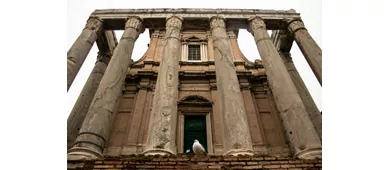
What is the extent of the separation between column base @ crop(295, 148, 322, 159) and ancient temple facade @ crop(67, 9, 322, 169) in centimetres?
2

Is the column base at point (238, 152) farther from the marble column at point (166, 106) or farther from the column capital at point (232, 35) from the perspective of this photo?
the column capital at point (232, 35)

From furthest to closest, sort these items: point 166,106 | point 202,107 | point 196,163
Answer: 1. point 202,107
2. point 166,106
3. point 196,163

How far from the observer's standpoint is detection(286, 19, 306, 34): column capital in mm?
13460

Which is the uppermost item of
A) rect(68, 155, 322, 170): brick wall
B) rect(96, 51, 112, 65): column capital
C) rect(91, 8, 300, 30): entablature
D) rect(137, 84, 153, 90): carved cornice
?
rect(91, 8, 300, 30): entablature

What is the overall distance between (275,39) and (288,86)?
20.5ft

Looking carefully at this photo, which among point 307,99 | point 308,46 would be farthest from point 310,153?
point 307,99

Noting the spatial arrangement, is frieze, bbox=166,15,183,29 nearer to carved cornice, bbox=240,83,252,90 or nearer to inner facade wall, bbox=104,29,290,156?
inner facade wall, bbox=104,29,290,156

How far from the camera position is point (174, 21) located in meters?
13.6

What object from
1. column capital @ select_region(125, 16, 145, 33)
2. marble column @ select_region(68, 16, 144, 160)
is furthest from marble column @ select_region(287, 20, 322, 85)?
marble column @ select_region(68, 16, 144, 160)

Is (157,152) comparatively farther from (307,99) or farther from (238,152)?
(307,99)

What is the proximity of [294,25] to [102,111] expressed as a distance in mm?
9139

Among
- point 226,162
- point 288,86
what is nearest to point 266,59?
point 288,86

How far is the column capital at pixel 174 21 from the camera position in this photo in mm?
13409

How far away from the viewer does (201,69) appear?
56.7ft
